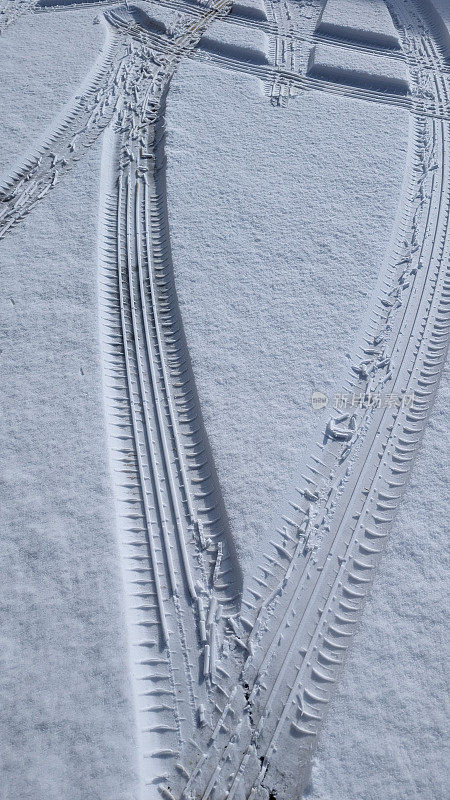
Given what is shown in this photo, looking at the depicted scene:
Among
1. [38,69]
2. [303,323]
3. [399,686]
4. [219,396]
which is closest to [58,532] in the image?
→ [219,396]

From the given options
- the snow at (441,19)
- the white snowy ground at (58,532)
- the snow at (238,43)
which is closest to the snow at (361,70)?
the snow at (238,43)

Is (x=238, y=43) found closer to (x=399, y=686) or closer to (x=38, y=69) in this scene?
(x=38, y=69)

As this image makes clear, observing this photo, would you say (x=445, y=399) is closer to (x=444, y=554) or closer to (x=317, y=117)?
(x=444, y=554)

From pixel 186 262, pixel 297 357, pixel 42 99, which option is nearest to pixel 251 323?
pixel 297 357

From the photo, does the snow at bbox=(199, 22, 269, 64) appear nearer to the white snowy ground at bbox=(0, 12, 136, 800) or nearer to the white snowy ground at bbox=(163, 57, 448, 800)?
the white snowy ground at bbox=(163, 57, 448, 800)

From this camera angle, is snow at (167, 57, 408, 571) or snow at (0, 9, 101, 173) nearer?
snow at (167, 57, 408, 571)

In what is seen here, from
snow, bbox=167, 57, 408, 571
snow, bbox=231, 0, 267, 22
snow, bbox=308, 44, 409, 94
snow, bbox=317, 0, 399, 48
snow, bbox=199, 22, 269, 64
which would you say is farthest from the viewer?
snow, bbox=231, 0, 267, 22

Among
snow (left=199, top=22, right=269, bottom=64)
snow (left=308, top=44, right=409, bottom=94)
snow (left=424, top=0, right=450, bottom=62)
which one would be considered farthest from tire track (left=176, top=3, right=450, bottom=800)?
snow (left=424, top=0, right=450, bottom=62)

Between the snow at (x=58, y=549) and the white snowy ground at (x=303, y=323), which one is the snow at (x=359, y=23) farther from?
the snow at (x=58, y=549)
